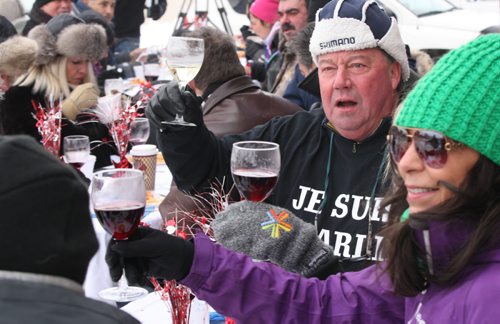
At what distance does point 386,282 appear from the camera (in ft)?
6.51

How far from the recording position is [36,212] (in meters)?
1.12

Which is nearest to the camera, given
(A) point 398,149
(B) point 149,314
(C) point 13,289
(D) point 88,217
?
(C) point 13,289

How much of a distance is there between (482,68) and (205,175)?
1.76 m

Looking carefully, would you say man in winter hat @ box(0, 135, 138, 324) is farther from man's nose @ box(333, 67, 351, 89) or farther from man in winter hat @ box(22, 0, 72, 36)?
man in winter hat @ box(22, 0, 72, 36)

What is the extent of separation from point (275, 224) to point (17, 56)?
432cm

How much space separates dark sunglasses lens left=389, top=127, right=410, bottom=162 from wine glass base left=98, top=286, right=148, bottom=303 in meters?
1.22

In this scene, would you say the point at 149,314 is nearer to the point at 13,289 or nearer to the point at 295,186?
the point at 295,186

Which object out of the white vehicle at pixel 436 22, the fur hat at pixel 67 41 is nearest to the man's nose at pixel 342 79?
the fur hat at pixel 67 41

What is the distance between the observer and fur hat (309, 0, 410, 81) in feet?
10.2

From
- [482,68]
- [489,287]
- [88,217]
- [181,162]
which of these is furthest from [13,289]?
[181,162]

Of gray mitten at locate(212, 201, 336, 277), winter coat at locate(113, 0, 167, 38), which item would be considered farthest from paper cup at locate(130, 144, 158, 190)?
winter coat at locate(113, 0, 167, 38)

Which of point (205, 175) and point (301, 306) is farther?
point (205, 175)

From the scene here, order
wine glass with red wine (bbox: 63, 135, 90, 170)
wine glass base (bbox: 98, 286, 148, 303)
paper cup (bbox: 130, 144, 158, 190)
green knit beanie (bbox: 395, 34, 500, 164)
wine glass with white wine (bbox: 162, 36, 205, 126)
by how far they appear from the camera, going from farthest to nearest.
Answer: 1. paper cup (bbox: 130, 144, 158, 190)
2. wine glass with red wine (bbox: 63, 135, 90, 170)
3. wine glass with white wine (bbox: 162, 36, 205, 126)
4. wine glass base (bbox: 98, 286, 148, 303)
5. green knit beanie (bbox: 395, 34, 500, 164)

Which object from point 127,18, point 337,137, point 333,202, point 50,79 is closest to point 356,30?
point 337,137
